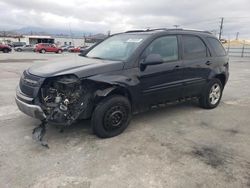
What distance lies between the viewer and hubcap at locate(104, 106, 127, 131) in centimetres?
395

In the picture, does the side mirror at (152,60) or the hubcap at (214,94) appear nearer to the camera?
the side mirror at (152,60)

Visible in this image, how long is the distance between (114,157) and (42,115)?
3.96 feet

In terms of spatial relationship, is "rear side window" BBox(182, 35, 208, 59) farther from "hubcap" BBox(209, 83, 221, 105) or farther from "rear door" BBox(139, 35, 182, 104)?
"hubcap" BBox(209, 83, 221, 105)

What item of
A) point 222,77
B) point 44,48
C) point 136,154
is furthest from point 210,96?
point 44,48

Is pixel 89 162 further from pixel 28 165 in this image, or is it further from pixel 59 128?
pixel 59 128

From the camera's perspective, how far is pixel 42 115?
11.9 ft

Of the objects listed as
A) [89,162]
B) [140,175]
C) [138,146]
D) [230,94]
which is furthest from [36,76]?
[230,94]

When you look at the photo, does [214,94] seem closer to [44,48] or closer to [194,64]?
[194,64]

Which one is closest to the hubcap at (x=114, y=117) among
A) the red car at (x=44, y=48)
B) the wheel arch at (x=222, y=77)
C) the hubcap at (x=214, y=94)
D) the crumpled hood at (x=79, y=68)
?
the crumpled hood at (x=79, y=68)

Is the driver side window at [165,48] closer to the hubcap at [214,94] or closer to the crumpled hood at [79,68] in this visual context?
the crumpled hood at [79,68]

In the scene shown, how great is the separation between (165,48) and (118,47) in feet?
2.90

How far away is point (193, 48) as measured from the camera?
5.21m

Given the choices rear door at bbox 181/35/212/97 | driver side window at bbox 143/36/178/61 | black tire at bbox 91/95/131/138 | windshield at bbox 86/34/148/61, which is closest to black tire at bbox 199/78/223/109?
rear door at bbox 181/35/212/97

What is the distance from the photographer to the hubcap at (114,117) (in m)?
3.95
